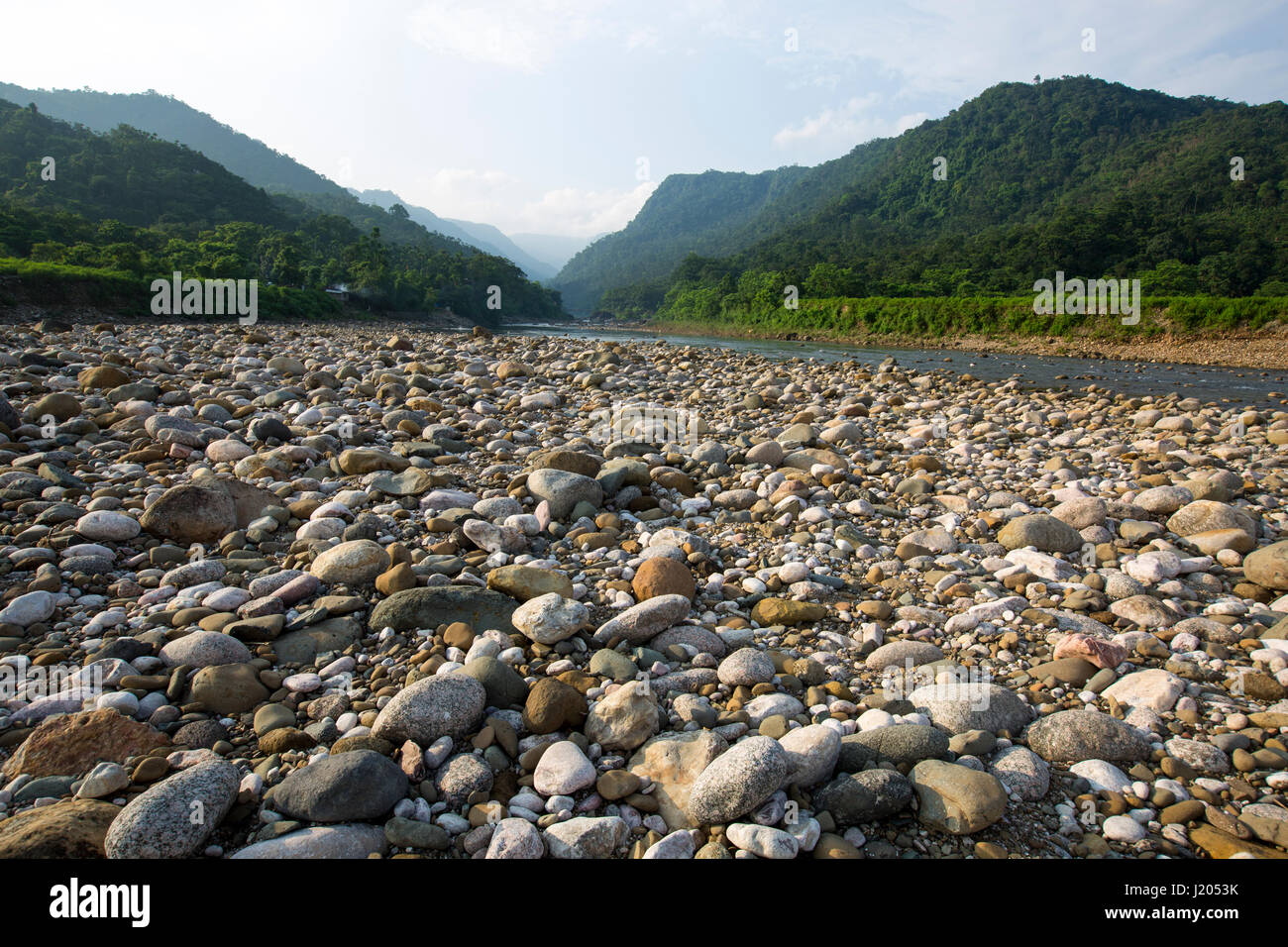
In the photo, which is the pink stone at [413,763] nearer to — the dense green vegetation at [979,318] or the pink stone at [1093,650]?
the pink stone at [1093,650]

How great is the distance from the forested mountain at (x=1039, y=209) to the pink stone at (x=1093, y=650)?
121ft

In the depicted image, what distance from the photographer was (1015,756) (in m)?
2.53

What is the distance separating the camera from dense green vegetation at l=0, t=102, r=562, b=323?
1141 inches

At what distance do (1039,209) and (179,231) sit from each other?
7195 cm

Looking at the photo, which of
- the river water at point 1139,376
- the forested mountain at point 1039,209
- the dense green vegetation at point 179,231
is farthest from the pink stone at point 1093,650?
the forested mountain at point 1039,209

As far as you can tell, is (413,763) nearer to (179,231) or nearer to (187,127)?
(179,231)

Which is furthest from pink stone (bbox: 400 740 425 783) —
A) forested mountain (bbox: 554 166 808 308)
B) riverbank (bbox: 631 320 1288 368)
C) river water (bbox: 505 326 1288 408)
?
forested mountain (bbox: 554 166 808 308)

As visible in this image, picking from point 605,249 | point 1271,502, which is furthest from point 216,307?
point 605,249

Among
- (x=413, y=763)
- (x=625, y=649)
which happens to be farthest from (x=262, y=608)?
(x=625, y=649)

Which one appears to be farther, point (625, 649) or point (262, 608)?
point (262, 608)

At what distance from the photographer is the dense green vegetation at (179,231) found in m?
29.0

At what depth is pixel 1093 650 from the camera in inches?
127
